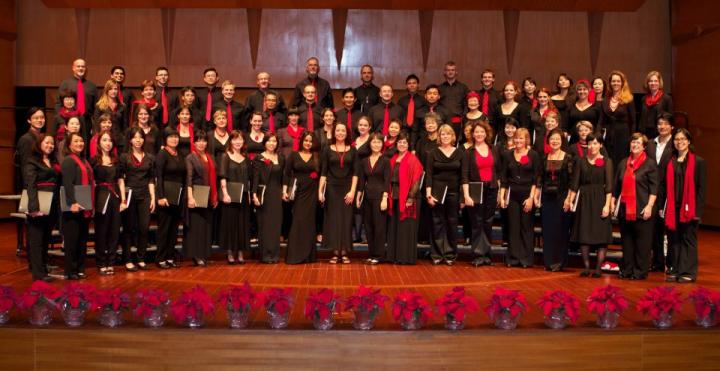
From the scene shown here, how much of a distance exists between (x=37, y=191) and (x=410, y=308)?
11.3ft

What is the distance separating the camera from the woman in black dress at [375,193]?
7.45 meters

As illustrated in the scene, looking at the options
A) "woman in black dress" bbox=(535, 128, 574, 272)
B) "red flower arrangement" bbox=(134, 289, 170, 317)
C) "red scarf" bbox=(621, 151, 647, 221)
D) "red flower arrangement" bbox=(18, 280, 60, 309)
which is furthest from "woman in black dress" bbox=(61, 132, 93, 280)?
"red scarf" bbox=(621, 151, 647, 221)

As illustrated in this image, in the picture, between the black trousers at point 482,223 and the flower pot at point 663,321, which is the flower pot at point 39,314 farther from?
the black trousers at point 482,223

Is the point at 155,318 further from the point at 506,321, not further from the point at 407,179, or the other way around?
the point at 407,179

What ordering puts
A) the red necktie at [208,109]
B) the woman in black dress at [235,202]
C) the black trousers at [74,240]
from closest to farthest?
the black trousers at [74,240] → the woman in black dress at [235,202] → the red necktie at [208,109]

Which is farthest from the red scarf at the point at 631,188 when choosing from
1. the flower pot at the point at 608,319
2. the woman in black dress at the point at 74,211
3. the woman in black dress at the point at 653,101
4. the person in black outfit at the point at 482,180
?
the woman in black dress at the point at 74,211

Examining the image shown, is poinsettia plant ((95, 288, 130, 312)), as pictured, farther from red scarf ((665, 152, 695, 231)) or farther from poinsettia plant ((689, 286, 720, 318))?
red scarf ((665, 152, 695, 231))

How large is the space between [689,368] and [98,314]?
143 inches

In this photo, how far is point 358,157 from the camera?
7.61m

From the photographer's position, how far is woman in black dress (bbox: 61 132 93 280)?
6.21 meters

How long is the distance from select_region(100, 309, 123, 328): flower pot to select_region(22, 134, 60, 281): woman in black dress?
1974 millimetres

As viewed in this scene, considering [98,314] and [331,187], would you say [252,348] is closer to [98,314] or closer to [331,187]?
[98,314]

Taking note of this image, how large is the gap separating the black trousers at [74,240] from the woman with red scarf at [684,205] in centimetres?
500

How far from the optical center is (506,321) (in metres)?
4.45
